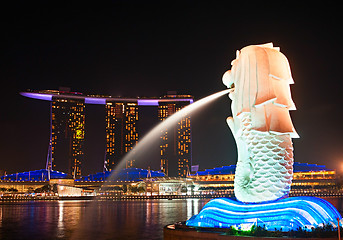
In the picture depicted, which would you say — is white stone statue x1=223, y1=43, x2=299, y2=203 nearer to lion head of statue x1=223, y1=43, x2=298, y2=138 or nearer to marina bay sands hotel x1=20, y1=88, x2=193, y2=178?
lion head of statue x1=223, y1=43, x2=298, y2=138

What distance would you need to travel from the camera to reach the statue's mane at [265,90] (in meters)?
14.3

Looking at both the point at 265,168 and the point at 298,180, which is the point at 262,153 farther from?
the point at 298,180

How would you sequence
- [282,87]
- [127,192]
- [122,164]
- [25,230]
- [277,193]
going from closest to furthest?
[277,193]
[282,87]
[25,230]
[127,192]
[122,164]

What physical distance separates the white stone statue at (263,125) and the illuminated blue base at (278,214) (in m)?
0.67

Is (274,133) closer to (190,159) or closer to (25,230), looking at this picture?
(25,230)

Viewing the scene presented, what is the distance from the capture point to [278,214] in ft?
42.1

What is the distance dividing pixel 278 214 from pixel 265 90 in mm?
4378

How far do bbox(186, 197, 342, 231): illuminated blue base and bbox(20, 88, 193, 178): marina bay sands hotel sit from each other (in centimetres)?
11852

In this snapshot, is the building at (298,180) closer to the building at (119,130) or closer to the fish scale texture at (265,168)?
the building at (119,130)

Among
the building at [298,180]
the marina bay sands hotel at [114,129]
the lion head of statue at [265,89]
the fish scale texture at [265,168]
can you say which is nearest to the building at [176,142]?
the marina bay sands hotel at [114,129]

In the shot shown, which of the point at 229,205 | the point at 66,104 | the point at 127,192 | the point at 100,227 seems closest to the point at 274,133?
the point at 229,205

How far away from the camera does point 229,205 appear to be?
1424 centimetres

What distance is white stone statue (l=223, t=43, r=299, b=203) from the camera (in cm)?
1400

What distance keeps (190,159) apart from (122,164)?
80.0ft
